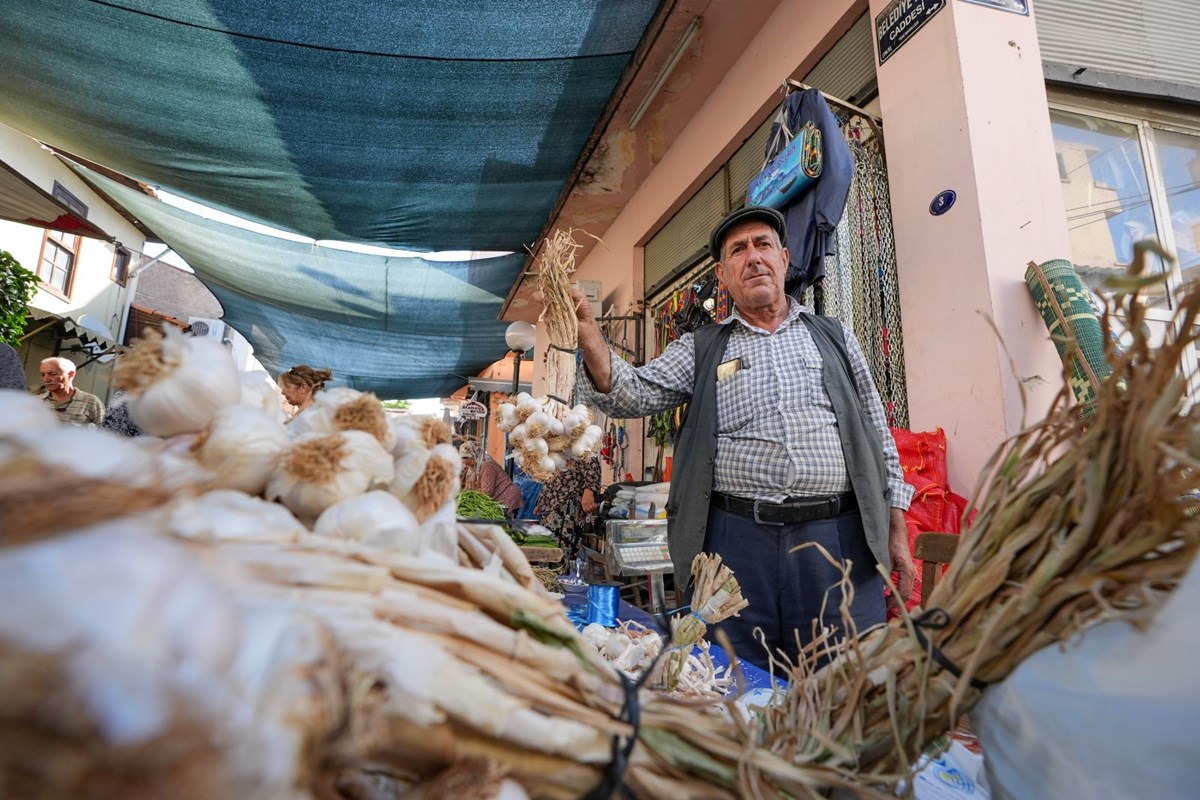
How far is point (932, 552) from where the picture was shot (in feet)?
5.08

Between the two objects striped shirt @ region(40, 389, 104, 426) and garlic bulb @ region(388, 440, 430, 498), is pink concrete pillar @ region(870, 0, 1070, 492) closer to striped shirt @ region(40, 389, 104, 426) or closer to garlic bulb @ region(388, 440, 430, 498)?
garlic bulb @ region(388, 440, 430, 498)

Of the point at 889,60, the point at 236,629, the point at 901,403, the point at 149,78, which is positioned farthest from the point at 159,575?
the point at 149,78

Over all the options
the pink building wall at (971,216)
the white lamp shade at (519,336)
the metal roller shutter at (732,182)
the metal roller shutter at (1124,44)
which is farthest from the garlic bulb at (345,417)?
the white lamp shade at (519,336)

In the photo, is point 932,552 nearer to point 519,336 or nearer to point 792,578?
point 792,578

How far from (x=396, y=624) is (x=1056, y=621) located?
0.55m

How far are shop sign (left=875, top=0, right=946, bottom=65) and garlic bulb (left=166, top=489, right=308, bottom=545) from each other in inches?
128

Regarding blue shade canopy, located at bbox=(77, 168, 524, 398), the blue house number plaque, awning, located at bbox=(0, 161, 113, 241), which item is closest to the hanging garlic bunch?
the blue house number plaque

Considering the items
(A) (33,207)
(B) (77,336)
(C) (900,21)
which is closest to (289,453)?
(C) (900,21)

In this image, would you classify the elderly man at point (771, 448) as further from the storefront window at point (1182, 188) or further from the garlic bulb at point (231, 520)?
the storefront window at point (1182, 188)

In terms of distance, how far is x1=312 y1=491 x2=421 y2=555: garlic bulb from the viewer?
482 millimetres

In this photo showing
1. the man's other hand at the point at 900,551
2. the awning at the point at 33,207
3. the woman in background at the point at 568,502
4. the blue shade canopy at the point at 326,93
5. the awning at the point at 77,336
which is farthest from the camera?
the awning at the point at 77,336

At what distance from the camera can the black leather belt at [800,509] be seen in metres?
1.84

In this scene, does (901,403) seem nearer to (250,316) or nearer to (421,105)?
(421,105)

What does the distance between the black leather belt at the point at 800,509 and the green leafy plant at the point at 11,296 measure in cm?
773
